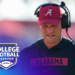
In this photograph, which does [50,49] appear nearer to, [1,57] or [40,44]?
[40,44]

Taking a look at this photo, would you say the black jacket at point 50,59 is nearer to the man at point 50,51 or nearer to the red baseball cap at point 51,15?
the man at point 50,51

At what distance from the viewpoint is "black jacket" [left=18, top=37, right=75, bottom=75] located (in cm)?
155

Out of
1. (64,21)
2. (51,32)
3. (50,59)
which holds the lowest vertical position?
(50,59)

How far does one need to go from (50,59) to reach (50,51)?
0.31 ft

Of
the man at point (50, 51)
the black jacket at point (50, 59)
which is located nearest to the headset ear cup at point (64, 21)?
the man at point (50, 51)

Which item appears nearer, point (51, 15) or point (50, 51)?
point (51, 15)

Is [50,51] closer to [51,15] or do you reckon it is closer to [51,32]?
[51,32]

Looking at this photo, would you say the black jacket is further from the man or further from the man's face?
the man's face

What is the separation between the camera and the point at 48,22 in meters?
1.49

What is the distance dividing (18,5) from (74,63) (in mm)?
1032

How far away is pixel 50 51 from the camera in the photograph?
1.64m

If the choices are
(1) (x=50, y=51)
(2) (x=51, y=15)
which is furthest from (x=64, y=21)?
(1) (x=50, y=51)

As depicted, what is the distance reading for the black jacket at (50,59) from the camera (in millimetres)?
1551

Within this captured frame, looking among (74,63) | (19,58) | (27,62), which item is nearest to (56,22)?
(74,63)
